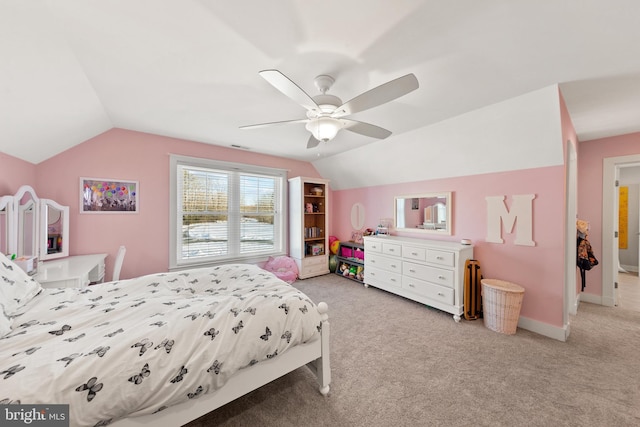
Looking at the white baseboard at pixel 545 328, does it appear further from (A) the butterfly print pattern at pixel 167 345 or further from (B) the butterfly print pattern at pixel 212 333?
(A) the butterfly print pattern at pixel 167 345

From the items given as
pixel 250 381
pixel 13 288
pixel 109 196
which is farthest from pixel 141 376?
pixel 109 196

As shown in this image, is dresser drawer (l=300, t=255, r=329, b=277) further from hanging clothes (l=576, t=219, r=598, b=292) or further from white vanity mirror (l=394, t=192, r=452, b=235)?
hanging clothes (l=576, t=219, r=598, b=292)

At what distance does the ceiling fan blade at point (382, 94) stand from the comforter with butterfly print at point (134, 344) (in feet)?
4.81

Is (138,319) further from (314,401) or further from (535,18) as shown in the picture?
(535,18)

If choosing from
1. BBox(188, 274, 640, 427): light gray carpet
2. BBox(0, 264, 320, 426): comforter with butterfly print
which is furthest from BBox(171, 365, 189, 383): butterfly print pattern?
BBox(188, 274, 640, 427): light gray carpet

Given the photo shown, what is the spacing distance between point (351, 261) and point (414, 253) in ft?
4.76

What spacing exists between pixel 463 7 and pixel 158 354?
238 cm

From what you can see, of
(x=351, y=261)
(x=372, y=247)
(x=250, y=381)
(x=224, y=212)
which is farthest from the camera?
(x=351, y=261)

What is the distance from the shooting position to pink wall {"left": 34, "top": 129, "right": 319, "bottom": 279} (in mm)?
2715

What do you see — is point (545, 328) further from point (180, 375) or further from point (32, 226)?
point (32, 226)

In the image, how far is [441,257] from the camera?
287 cm

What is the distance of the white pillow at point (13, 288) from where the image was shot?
1383 millimetres

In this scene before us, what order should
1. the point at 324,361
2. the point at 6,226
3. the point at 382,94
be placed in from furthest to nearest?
the point at 6,226, the point at 324,361, the point at 382,94

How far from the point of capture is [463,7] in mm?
1198
